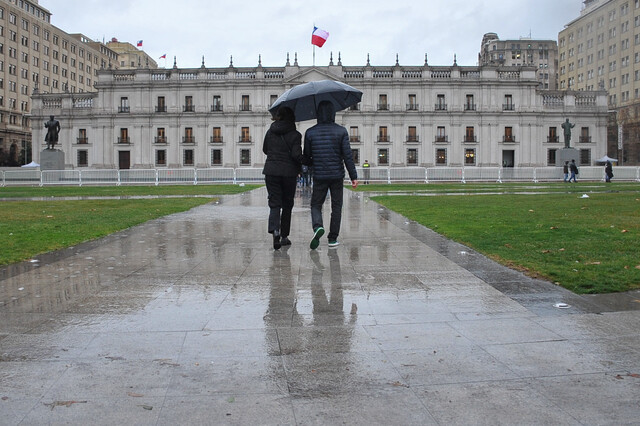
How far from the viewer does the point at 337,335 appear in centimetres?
400

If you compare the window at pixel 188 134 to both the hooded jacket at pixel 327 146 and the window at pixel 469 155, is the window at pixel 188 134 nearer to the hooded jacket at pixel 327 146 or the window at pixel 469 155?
the window at pixel 469 155

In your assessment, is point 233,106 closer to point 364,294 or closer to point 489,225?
point 489,225

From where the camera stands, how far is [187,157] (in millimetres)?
70688

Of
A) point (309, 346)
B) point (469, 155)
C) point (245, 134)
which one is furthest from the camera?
point (245, 134)

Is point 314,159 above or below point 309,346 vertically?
above

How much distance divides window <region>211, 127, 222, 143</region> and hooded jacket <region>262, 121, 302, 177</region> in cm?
6326

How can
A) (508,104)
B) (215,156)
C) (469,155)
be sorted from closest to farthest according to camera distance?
1. (508,104)
2. (469,155)
3. (215,156)

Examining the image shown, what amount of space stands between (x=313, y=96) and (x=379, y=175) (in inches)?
1512

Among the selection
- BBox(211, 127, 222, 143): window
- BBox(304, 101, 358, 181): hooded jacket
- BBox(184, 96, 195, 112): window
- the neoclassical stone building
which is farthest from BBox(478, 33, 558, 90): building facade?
BBox(304, 101, 358, 181): hooded jacket

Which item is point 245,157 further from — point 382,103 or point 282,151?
point 282,151

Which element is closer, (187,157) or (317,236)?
(317,236)

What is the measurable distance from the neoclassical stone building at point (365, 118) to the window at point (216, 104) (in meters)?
0.12

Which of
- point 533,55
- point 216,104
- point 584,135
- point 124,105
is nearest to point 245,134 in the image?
point 216,104

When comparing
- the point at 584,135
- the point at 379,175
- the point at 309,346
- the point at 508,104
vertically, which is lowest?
the point at 309,346
